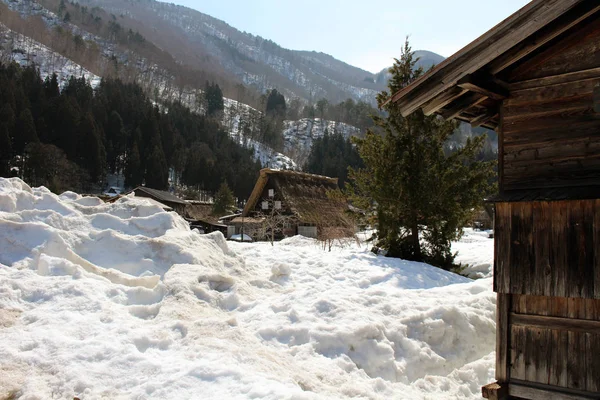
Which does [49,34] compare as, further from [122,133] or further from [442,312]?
[442,312]

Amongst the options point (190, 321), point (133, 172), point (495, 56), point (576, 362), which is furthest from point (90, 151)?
point (576, 362)

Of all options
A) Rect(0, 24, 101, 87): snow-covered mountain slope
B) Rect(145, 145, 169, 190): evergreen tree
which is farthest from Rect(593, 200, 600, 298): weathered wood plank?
Rect(0, 24, 101, 87): snow-covered mountain slope

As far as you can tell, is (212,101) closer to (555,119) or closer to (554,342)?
(555,119)

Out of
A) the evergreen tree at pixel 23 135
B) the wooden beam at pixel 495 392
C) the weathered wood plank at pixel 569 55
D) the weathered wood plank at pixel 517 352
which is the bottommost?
the wooden beam at pixel 495 392

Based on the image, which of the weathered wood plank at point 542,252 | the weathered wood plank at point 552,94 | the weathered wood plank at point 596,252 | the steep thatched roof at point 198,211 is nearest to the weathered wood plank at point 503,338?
the weathered wood plank at point 542,252

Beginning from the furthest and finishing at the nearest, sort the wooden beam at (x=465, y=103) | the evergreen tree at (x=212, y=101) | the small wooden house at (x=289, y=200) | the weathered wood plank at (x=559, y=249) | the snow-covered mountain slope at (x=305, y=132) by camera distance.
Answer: the snow-covered mountain slope at (x=305, y=132)
the evergreen tree at (x=212, y=101)
the small wooden house at (x=289, y=200)
the wooden beam at (x=465, y=103)
the weathered wood plank at (x=559, y=249)

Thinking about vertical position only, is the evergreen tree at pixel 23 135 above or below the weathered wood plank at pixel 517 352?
above

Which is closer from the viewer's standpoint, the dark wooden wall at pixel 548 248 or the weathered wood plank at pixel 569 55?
the dark wooden wall at pixel 548 248

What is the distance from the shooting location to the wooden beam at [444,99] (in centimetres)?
529

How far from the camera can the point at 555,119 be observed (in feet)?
15.0

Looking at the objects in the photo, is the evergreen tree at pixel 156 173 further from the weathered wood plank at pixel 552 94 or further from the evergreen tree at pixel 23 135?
the weathered wood plank at pixel 552 94

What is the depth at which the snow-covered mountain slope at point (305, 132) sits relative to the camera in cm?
10250

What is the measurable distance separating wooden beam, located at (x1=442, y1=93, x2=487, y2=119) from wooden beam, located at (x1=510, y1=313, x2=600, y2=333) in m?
2.67

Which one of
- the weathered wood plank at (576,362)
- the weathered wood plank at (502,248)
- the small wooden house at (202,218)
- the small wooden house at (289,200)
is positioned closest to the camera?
the weathered wood plank at (576,362)
